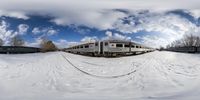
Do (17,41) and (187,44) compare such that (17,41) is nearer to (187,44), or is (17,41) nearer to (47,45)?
(47,45)

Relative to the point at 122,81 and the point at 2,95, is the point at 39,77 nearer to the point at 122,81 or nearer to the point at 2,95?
the point at 2,95

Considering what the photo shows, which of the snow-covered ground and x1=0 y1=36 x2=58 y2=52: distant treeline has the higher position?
x1=0 y1=36 x2=58 y2=52: distant treeline

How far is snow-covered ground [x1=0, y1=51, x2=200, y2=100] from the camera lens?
1.97m

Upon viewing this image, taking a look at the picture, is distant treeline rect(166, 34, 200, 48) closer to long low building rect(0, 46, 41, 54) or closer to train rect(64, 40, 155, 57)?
train rect(64, 40, 155, 57)

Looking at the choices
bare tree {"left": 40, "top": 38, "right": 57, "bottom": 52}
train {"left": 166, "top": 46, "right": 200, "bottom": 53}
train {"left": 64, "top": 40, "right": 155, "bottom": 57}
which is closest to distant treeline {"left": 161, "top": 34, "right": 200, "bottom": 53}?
train {"left": 166, "top": 46, "right": 200, "bottom": 53}

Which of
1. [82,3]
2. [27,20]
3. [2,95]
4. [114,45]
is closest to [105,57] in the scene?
[114,45]

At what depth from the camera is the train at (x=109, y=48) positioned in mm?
1848

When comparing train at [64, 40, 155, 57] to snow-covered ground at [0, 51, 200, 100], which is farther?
snow-covered ground at [0, 51, 200, 100]

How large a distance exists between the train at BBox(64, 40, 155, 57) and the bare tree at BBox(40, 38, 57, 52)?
9 cm

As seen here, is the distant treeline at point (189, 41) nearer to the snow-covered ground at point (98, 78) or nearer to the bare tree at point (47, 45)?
the snow-covered ground at point (98, 78)

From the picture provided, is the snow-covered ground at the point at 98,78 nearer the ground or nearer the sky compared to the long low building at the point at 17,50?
nearer the ground

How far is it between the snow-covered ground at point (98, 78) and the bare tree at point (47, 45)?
0.06 meters

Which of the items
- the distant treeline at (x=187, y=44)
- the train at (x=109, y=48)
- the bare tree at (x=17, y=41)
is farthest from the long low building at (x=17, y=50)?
the distant treeline at (x=187, y=44)

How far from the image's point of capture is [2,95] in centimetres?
202
